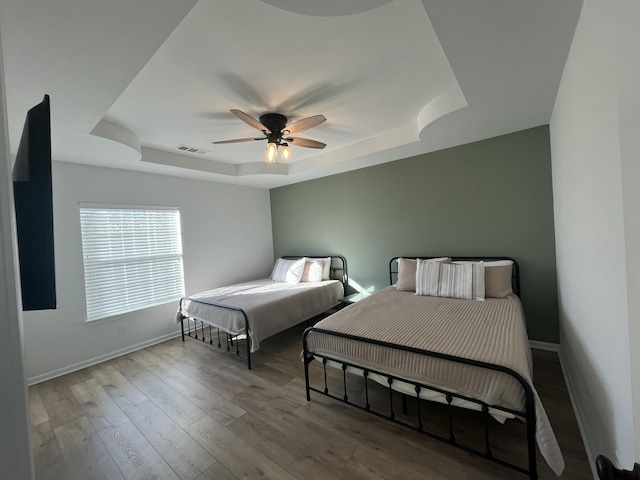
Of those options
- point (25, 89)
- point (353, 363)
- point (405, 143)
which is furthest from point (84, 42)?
point (405, 143)

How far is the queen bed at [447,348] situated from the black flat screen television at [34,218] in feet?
5.40

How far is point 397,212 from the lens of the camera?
3.67 meters

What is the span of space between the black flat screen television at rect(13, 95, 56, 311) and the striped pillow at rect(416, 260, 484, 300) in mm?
2931

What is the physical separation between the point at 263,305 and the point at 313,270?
136 cm

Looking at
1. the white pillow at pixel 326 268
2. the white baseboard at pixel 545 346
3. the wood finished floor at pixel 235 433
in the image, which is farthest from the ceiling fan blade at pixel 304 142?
the white baseboard at pixel 545 346

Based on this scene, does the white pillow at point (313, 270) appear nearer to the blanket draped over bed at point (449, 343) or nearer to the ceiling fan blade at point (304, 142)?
the blanket draped over bed at point (449, 343)

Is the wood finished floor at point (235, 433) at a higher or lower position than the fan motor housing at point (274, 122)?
lower

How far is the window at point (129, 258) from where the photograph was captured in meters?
3.08

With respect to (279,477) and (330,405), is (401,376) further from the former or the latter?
(279,477)

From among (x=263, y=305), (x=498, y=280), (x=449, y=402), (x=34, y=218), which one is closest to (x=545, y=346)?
(x=498, y=280)

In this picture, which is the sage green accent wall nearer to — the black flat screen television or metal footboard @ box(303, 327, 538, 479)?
metal footboard @ box(303, 327, 538, 479)

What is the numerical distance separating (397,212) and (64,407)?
4.07 meters

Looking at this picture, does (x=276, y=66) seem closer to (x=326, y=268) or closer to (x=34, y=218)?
(x=34, y=218)

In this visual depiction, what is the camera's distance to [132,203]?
11.1 feet
